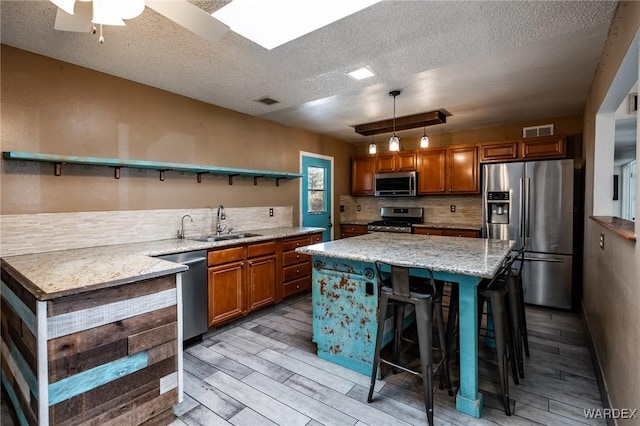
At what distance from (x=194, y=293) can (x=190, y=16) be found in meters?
2.17

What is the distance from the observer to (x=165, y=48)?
7.65ft

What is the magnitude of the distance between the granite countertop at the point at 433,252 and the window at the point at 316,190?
2430 millimetres

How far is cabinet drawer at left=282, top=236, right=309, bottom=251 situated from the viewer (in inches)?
151

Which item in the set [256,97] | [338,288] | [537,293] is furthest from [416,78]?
[537,293]

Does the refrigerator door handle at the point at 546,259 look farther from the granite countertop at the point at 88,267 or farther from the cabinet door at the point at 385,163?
the granite countertop at the point at 88,267

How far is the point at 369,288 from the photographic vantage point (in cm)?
232

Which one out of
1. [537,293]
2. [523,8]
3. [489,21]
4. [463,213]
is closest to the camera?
[523,8]

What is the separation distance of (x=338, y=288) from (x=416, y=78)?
2.09m

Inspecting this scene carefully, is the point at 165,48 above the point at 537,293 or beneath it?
above

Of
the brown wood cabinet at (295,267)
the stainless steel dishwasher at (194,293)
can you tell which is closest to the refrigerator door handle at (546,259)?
the brown wood cabinet at (295,267)

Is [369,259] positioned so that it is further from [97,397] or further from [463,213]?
[463,213]

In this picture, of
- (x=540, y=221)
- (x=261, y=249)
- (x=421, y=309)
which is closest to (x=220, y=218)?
(x=261, y=249)

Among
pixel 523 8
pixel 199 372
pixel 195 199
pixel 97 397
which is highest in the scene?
pixel 523 8

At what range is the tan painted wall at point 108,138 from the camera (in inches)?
93.0
